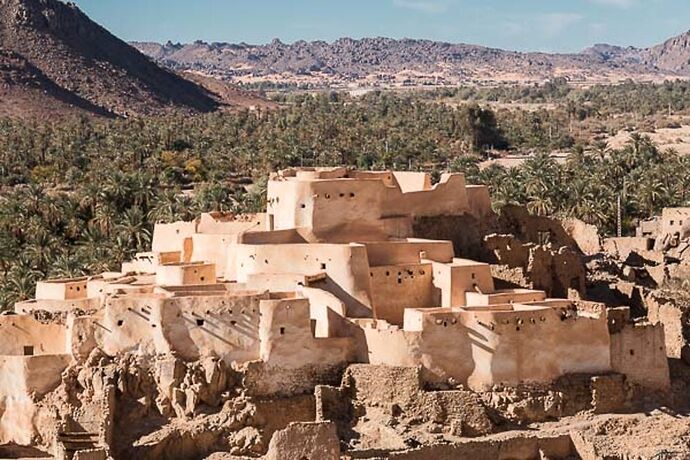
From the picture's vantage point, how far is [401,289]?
3083cm

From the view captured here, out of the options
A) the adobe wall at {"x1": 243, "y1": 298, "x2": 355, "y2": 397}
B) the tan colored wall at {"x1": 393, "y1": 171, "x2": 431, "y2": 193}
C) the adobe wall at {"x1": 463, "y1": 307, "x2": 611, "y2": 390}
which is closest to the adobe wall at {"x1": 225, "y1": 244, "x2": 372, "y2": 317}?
the adobe wall at {"x1": 243, "y1": 298, "x2": 355, "y2": 397}

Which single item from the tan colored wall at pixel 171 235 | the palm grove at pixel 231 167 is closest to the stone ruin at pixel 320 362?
the tan colored wall at pixel 171 235

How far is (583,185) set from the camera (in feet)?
188

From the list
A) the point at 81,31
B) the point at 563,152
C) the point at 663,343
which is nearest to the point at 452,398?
the point at 663,343

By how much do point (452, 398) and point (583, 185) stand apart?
31.0m

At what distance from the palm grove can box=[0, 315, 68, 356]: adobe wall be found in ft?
32.8

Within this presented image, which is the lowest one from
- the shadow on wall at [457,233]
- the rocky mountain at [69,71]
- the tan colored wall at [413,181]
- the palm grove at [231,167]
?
the shadow on wall at [457,233]

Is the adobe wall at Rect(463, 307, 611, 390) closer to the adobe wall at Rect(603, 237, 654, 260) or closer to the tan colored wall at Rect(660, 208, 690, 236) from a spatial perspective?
the adobe wall at Rect(603, 237, 654, 260)

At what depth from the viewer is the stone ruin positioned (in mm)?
27719

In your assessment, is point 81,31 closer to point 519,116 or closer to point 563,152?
point 519,116

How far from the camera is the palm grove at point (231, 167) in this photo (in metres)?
51.1

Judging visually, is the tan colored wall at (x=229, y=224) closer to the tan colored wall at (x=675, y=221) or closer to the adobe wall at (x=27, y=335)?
the adobe wall at (x=27, y=335)

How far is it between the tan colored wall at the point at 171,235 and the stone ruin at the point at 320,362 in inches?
179

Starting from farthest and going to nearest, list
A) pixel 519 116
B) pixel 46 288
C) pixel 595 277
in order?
pixel 519 116, pixel 595 277, pixel 46 288
